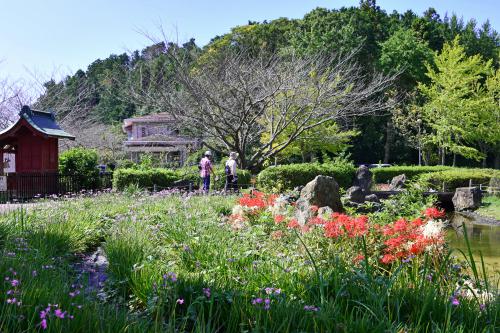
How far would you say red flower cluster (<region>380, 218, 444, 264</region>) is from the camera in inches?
166

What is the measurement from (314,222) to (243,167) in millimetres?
13974

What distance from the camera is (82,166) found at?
51.5ft

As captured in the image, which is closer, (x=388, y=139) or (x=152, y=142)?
(x=152, y=142)

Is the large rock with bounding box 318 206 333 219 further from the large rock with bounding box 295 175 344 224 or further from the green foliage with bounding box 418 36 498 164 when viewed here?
the green foliage with bounding box 418 36 498 164

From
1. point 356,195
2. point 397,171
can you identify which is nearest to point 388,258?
point 356,195

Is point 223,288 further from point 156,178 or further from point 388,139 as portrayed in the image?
point 388,139

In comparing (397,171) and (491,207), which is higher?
(397,171)

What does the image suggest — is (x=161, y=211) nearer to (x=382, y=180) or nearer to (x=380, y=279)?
(x=380, y=279)

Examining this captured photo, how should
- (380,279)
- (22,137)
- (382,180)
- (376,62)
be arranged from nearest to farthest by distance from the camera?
1. (380,279)
2. (22,137)
3. (382,180)
4. (376,62)

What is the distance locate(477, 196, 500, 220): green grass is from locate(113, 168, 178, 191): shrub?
11750 mm

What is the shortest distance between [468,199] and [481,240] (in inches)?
266

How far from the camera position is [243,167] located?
19359mm

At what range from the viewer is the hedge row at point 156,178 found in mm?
15539

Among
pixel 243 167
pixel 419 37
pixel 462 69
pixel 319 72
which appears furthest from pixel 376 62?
pixel 243 167
